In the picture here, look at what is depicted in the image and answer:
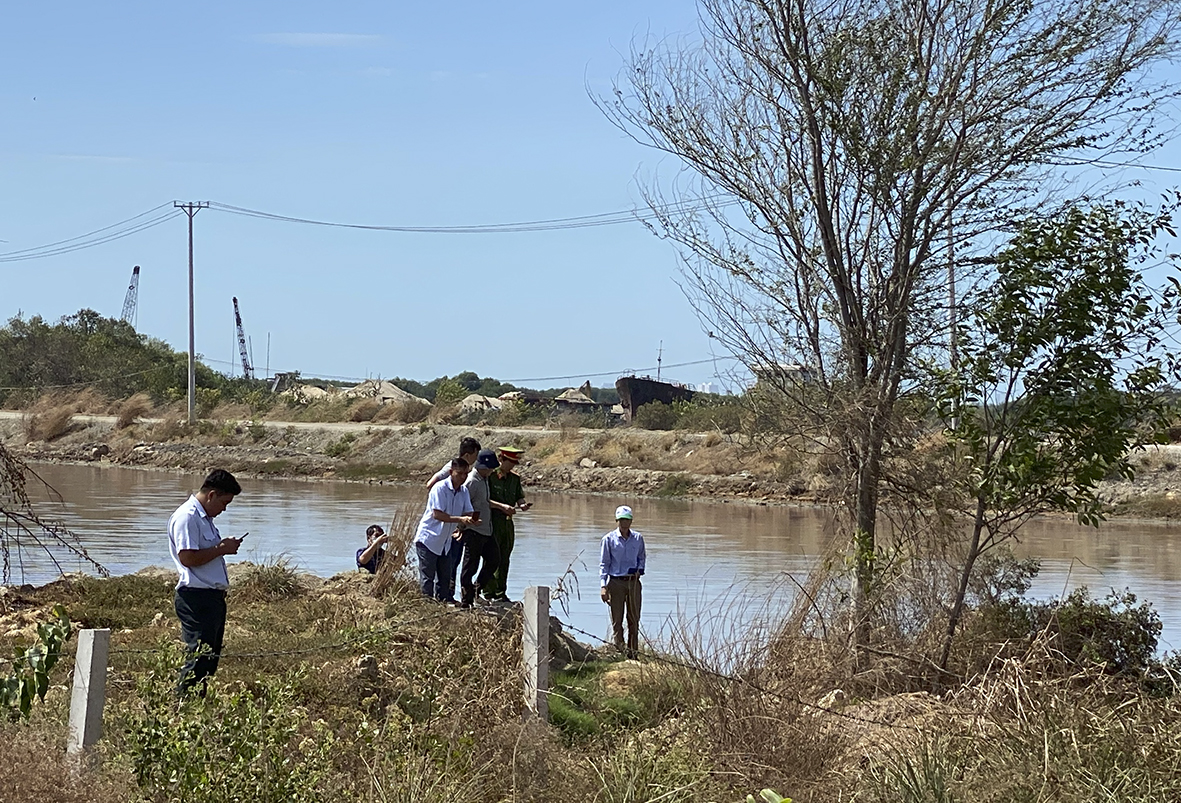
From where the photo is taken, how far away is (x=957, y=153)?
42.8ft

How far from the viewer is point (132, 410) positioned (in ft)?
224

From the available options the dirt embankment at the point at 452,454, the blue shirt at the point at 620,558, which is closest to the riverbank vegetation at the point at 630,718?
the blue shirt at the point at 620,558

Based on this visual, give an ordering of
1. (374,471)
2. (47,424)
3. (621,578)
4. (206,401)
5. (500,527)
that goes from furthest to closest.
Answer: (206,401) < (47,424) < (374,471) < (621,578) < (500,527)

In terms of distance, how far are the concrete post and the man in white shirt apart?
572 cm

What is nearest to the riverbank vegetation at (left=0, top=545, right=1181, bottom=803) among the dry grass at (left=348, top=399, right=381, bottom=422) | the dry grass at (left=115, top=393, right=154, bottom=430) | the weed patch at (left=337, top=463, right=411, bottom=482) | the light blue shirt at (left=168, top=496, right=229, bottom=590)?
the light blue shirt at (left=168, top=496, right=229, bottom=590)

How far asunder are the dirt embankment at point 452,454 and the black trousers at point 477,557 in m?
23.4

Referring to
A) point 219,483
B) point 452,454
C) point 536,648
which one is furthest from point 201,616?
point 452,454

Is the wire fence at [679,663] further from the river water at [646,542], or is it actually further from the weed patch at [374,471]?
the weed patch at [374,471]

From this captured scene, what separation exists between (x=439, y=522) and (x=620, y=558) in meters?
2.09

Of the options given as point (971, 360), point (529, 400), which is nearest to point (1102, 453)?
point (971, 360)

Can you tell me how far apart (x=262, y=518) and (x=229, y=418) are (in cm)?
3317

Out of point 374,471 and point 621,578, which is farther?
point 374,471

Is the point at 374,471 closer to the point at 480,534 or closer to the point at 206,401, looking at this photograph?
the point at 206,401

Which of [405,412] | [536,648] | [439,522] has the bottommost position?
[536,648]
